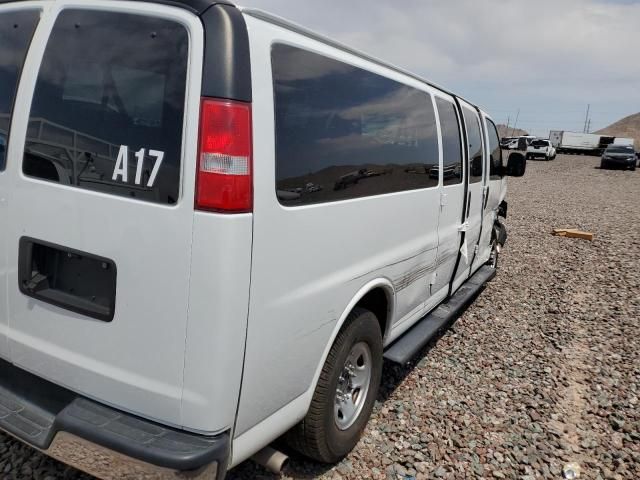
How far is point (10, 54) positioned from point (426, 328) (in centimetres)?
309

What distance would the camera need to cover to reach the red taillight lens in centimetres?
167

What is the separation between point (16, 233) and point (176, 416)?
100 cm

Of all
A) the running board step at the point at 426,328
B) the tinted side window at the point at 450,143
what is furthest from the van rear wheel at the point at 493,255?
the tinted side window at the point at 450,143

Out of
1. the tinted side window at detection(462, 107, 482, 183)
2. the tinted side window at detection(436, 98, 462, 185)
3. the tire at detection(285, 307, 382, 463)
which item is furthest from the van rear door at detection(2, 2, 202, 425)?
the tinted side window at detection(462, 107, 482, 183)

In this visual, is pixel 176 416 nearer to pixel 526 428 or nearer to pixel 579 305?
pixel 526 428

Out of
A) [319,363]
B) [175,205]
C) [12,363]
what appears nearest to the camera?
[175,205]

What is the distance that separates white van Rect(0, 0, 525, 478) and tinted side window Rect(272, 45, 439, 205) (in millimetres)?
13

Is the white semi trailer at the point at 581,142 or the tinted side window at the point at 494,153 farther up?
the white semi trailer at the point at 581,142

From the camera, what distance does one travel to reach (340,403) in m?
2.76

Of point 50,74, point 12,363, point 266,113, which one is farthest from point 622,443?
point 50,74

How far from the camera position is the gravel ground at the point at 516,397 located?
9.27 feet

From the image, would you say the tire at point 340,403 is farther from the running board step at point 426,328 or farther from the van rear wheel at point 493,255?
the van rear wheel at point 493,255

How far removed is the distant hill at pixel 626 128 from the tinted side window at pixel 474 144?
287 ft

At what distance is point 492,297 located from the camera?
5.96 meters
